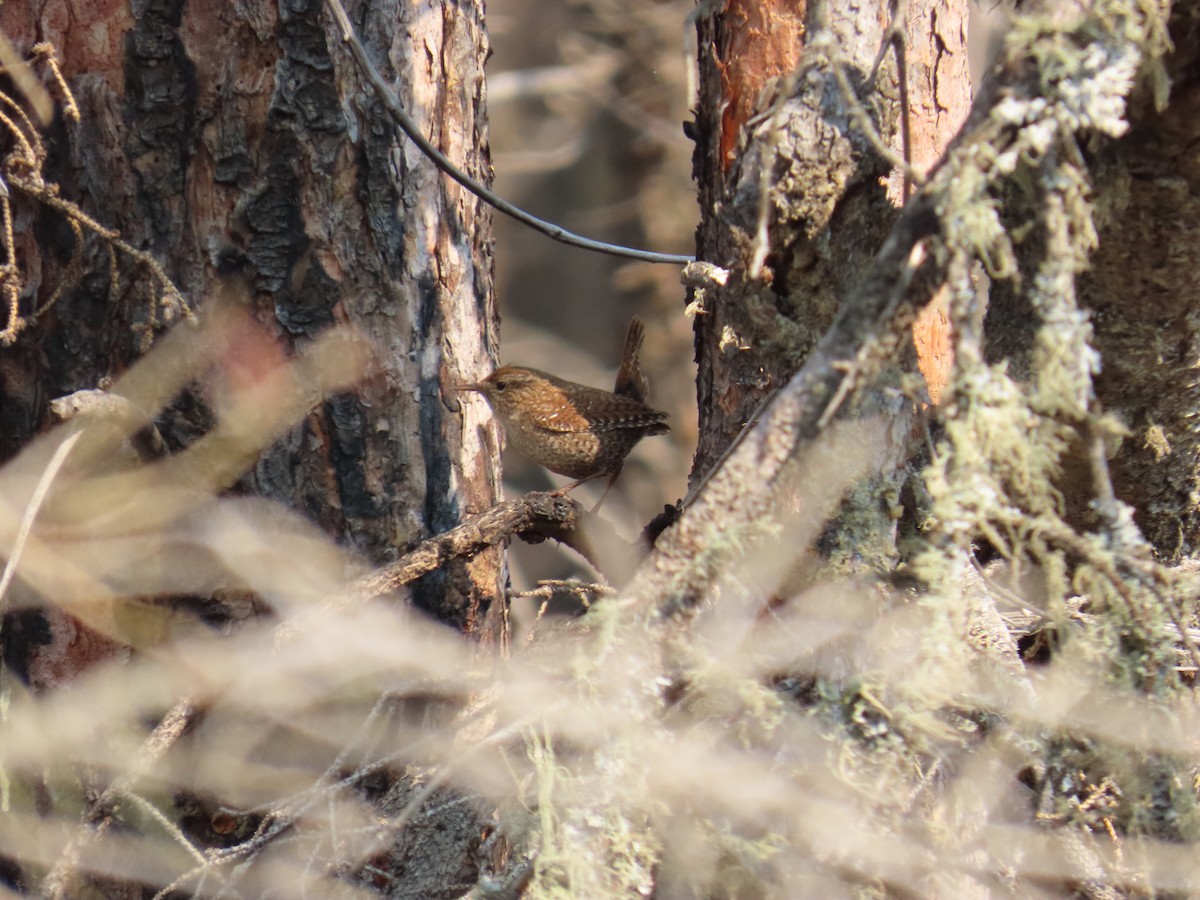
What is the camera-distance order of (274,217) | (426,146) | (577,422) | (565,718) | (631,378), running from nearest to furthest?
(565,718), (426,146), (274,217), (577,422), (631,378)

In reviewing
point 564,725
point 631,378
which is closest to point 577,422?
point 631,378

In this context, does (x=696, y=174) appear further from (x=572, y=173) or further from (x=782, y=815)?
(x=572, y=173)

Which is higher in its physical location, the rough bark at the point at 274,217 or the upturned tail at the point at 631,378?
the rough bark at the point at 274,217

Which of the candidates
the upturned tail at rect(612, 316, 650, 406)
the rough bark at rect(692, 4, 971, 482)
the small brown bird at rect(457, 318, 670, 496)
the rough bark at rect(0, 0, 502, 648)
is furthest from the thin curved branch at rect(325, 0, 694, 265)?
the upturned tail at rect(612, 316, 650, 406)

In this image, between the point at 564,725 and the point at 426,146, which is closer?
the point at 564,725

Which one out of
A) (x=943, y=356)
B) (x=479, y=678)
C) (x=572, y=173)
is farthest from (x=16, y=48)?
(x=572, y=173)

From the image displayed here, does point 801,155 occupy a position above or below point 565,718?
above

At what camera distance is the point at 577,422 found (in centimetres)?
405

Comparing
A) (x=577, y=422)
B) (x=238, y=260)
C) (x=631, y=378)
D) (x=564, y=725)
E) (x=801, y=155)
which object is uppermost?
(x=801, y=155)

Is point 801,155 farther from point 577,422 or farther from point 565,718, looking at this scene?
point 577,422

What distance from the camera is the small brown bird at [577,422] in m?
3.97

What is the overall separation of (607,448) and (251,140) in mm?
2163

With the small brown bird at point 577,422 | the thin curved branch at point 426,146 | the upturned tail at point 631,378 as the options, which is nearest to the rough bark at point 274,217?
the thin curved branch at point 426,146

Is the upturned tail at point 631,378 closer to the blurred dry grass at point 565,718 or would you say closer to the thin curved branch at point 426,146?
the thin curved branch at point 426,146
